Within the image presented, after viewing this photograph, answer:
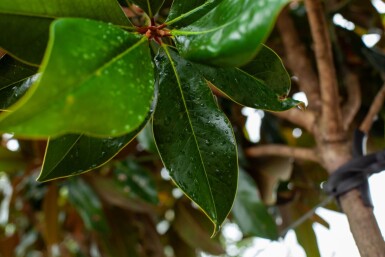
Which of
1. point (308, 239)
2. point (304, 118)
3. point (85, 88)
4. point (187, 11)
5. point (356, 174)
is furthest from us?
point (308, 239)

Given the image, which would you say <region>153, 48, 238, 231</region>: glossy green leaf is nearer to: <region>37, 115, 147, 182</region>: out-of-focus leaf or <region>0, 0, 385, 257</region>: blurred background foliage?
<region>37, 115, 147, 182</region>: out-of-focus leaf

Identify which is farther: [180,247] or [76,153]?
[180,247]

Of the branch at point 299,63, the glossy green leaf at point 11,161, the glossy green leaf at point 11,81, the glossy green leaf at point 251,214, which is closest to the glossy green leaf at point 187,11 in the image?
the glossy green leaf at point 11,81

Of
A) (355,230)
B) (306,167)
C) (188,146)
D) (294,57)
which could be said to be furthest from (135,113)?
(306,167)

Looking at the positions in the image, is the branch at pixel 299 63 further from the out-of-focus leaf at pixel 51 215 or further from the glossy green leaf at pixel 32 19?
the out-of-focus leaf at pixel 51 215

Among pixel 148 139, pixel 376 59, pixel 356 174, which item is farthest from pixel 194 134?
pixel 376 59

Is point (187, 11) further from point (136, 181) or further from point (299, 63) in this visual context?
point (136, 181)
